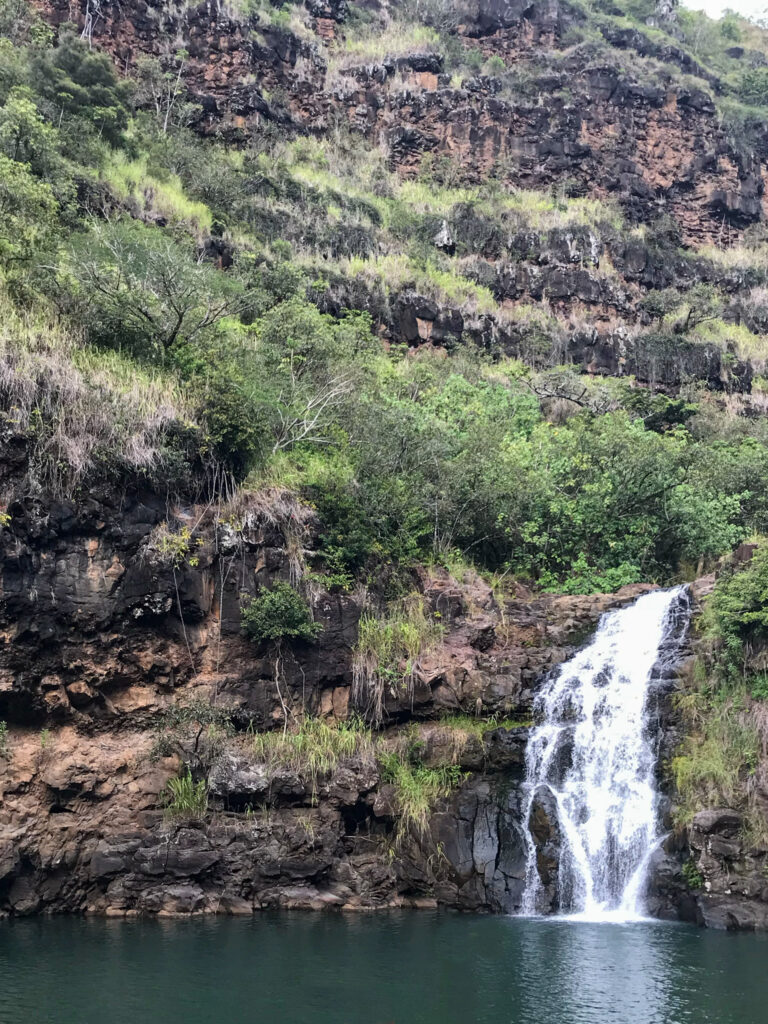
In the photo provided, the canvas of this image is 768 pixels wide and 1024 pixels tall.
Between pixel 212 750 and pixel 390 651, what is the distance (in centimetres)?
469

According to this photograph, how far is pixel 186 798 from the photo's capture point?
18297 millimetres

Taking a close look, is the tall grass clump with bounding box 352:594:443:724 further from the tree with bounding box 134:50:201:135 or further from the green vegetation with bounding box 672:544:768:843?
the tree with bounding box 134:50:201:135

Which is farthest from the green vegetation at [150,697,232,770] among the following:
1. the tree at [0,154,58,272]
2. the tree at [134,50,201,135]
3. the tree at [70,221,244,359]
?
the tree at [134,50,201,135]

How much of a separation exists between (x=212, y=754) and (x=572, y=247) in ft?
133

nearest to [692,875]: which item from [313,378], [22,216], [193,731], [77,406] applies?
[193,731]

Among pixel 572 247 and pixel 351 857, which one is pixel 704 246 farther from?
pixel 351 857

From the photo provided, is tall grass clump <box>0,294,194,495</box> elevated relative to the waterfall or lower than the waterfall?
elevated

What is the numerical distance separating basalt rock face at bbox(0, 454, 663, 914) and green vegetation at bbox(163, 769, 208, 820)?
185 mm

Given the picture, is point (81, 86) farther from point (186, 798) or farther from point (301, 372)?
point (186, 798)

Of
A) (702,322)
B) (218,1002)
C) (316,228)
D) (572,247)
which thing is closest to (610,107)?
(572,247)

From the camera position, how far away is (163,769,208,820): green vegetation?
1816 cm

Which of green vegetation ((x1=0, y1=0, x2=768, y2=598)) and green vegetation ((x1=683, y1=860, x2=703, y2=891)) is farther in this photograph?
green vegetation ((x1=0, y1=0, x2=768, y2=598))

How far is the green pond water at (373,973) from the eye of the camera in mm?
11547

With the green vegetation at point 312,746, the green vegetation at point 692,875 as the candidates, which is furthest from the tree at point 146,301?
the green vegetation at point 692,875
